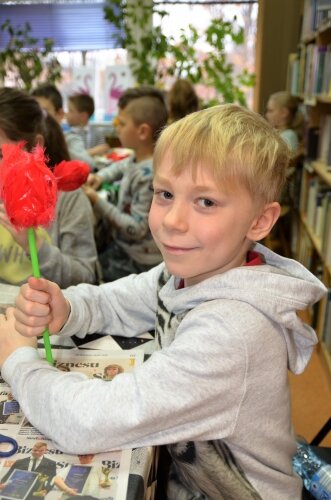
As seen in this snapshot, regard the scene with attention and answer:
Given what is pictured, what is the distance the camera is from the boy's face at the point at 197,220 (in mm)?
809

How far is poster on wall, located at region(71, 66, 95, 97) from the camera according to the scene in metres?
5.35

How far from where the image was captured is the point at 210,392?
2.37 ft

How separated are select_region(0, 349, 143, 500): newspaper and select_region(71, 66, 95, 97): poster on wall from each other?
5003mm

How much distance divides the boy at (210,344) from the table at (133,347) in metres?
Result: 0.03

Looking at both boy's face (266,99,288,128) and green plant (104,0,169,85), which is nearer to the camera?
boy's face (266,99,288,128)

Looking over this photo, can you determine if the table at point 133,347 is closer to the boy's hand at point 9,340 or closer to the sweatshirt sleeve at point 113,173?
the boy's hand at point 9,340

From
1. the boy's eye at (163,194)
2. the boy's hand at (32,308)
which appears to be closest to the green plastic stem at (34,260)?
the boy's hand at (32,308)

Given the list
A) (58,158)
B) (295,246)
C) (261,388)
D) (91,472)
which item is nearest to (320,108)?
(295,246)

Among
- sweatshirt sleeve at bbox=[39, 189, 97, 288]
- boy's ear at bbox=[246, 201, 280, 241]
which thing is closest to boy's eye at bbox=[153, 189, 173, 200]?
boy's ear at bbox=[246, 201, 280, 241]

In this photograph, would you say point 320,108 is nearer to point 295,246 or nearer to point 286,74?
point 295,246

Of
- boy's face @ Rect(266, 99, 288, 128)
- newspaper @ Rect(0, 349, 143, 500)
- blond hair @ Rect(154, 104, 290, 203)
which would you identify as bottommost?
newspaper @ Rect(0, 349, 143, 500)

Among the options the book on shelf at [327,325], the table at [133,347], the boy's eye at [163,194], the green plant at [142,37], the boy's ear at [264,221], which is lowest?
the book on shelf at [327,325]

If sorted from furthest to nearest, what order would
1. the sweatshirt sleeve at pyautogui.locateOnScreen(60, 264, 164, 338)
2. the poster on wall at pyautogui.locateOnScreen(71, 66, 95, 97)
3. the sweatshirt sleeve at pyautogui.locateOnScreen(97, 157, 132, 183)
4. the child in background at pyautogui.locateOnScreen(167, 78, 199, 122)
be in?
1. the poster on wall at pyautogui.locateOnScreen(71, 66, 95, 97)
2. the child in background at pyautogui.locateOnScreen(167, 78, 199, 122)
3. the sweatshirt sleeve at pyautogui.locateOnScreen(97, 157, 132, 183)
4. the sweatshirt sleeve at pyautogui.locateOnScreen(60, 264, 164, 338)

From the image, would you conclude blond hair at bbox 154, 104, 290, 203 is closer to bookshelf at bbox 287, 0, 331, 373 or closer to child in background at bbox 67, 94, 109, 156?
bookshelf at bbox 287, 0, 331, 373
